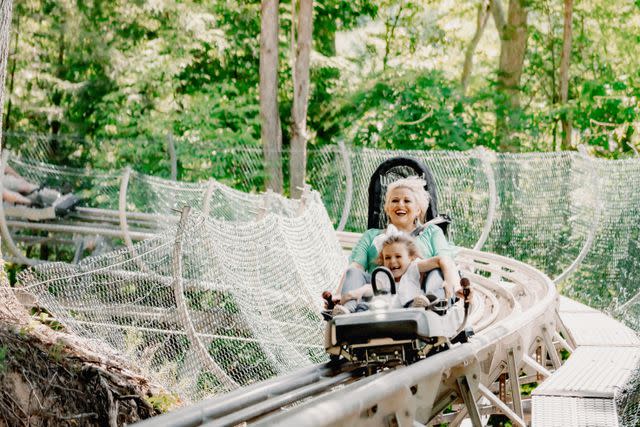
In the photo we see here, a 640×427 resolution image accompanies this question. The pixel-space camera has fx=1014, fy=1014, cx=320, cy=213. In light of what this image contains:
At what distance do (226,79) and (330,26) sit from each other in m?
2.19

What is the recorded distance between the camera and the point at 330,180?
14.0 meters

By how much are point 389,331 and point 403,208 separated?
1.43 meters

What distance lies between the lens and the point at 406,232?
6.03 m

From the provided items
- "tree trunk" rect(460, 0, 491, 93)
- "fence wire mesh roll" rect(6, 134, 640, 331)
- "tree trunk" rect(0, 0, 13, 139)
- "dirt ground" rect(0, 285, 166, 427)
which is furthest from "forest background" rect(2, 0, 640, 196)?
"dirt ground" rect(0, 285, 166, 427)

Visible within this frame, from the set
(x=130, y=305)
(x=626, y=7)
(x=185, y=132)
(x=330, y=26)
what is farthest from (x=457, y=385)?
(x=626, y=7)

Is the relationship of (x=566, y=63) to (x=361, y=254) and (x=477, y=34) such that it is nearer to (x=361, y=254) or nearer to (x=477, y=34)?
(x=477, y=34)

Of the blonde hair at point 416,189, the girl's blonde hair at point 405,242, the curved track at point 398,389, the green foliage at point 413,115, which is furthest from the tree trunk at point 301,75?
the girl's blonde hair at point 405,242

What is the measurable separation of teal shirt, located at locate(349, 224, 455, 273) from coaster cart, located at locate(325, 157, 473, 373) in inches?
15.6

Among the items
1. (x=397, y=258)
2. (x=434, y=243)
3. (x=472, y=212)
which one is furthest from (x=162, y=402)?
(x=472, y=212)

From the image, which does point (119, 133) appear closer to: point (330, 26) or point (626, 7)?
point (330, 26)

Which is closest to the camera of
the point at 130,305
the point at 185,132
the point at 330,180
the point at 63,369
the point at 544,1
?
the point at 63,369

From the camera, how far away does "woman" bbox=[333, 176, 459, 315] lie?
5.46 metres

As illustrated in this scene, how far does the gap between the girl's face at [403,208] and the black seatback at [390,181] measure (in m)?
0.31

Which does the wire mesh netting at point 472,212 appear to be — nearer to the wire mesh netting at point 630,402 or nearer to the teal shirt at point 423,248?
the teal shirt at point 423,248
